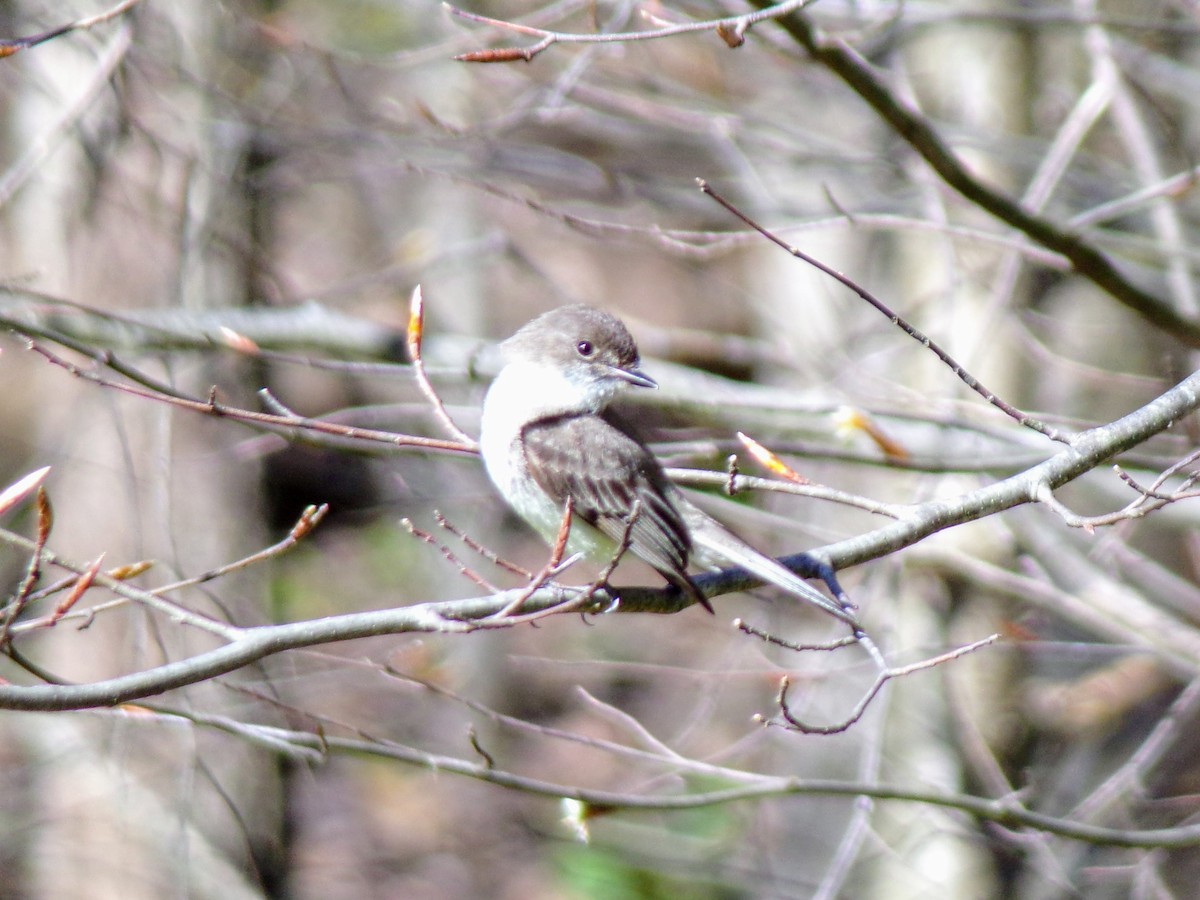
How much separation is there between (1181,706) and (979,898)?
2.57 m

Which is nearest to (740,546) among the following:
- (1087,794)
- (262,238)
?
(1087,794)

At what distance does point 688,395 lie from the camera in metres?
5.36

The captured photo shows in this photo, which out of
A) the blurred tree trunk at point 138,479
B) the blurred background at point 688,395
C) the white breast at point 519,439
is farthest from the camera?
the blurred tree trunk at point 138,479

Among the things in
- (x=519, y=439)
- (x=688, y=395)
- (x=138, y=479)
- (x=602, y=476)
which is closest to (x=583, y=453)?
(x=602, y=476)

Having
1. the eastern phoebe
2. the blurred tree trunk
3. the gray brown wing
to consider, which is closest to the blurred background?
the blurred tree trunk

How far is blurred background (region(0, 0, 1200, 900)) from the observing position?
17.0 ft

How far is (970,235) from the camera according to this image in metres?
4.27

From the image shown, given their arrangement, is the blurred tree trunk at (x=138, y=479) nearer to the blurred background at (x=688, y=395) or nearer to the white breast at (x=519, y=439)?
the blurred background at (x=688, y=395)

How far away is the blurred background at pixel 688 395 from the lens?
5172 mm

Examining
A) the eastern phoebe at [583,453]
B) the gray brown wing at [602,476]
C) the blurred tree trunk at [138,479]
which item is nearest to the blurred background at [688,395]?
the blurred tree trunk at [138,479]

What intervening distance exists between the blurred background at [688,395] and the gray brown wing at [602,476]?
2.04 ft

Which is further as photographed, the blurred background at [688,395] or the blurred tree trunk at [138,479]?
the blurred tree trunk at [138,479]

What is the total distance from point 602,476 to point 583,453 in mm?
112

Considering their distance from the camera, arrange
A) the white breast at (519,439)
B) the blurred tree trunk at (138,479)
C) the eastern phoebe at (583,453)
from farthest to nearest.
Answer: the blurred tree trunk at (138,479)
the white breast at (519,439)
the eastern phoebe at (583,453)
